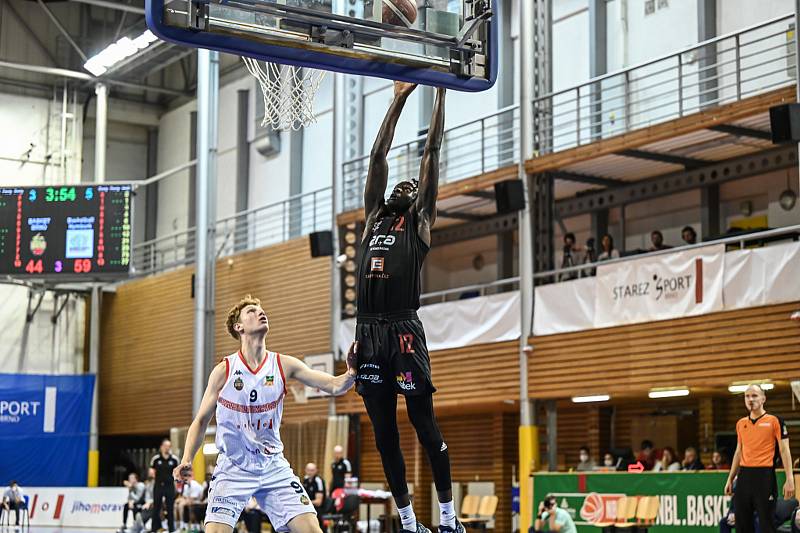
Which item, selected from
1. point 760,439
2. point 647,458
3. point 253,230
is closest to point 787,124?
point 760,439

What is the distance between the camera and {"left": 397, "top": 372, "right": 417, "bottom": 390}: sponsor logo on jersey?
24.1ft

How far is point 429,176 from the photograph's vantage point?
7.55m

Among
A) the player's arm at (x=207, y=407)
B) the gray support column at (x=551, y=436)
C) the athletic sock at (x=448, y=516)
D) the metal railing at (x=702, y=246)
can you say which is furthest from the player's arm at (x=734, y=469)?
the gray support column at (x=551, y=436)

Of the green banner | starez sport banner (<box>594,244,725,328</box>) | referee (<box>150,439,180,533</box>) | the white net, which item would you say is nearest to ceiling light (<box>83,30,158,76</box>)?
referee (<box>150,439,180,533</box>)

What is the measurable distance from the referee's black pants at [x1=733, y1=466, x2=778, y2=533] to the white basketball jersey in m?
6.34

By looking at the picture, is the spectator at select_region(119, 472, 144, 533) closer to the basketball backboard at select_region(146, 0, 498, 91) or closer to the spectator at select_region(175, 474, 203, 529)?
the spectator at select_region(175, 474, 203, 529)

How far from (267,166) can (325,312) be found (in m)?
7.31

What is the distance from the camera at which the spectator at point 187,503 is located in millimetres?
23406

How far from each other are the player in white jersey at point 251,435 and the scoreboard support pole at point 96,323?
25748 mm

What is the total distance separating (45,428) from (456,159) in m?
14.0

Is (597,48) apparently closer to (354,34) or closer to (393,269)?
(354,34)

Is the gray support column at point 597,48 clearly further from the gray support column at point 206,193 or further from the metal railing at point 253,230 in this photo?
the gray support column at point 206,193

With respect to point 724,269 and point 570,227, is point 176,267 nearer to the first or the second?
point 570,227

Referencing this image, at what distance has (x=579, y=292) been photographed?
66.2 feet
